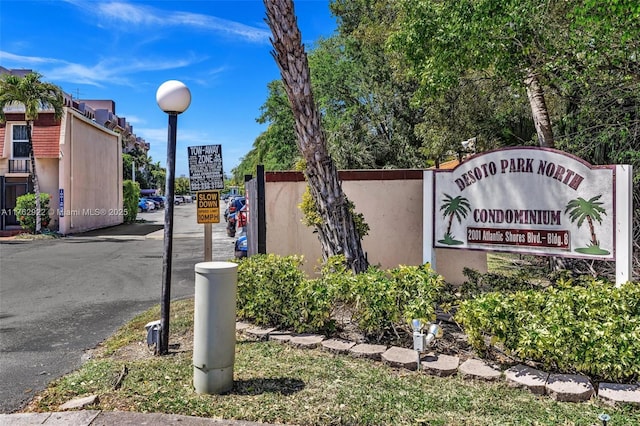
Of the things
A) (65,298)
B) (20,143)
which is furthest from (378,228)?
(20,143)

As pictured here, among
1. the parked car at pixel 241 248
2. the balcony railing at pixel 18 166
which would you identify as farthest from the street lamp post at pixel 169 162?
the balcony railing at pixel 18 166

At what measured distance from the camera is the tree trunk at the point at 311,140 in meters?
5.45

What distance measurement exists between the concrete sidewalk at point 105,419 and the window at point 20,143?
23.5m

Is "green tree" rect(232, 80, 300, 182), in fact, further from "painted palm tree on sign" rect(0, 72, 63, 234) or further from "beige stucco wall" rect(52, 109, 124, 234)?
"painted palm tree on sign" rect(0, 72, 63, 234)

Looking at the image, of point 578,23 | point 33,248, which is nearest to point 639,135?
point 578,23

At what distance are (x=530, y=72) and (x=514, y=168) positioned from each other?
3.67 meters

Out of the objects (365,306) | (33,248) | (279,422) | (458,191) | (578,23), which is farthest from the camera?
(33,248)

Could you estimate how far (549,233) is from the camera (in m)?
4.99

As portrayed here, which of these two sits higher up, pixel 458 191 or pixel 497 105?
pixel 497 105

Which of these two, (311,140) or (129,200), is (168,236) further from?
(129,200)

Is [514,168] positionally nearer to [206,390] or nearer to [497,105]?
[206,390]

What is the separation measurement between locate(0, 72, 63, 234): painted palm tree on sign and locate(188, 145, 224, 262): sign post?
59.4ft

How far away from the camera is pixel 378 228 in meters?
7.21

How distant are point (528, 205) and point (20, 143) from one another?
2508cm
